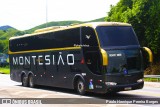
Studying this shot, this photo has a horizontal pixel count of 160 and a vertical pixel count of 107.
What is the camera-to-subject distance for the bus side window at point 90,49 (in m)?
19.2

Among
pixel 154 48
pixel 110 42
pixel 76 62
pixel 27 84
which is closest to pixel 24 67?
pixel 27 84

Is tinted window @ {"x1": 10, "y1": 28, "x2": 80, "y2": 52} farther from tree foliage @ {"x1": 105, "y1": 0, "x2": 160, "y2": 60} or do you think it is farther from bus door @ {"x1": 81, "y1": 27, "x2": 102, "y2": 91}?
tree foliage @ {"x1": 105, "y1": 0, "x2": 160, "y2": 60}

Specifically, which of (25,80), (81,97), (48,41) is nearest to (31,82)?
(25,80)

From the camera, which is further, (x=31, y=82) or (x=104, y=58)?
(x=31, y=82)

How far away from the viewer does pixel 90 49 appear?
1967cm

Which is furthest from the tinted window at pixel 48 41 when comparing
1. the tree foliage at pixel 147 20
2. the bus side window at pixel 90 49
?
the tree foliage at pixel 147 20

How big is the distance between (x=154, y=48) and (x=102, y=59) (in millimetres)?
27397

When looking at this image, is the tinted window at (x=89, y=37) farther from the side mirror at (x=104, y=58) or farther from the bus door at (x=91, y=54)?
the side mirror at (x=104, y=58)

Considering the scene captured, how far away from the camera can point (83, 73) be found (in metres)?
20.5

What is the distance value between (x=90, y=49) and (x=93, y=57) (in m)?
0.44

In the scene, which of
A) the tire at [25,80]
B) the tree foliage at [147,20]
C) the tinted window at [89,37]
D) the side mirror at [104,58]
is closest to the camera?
the side mirror at [104,58]

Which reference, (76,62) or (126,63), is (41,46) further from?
(126,63)

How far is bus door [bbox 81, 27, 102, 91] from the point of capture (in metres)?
19.1

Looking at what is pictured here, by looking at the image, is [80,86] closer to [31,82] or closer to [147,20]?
[31,82]
